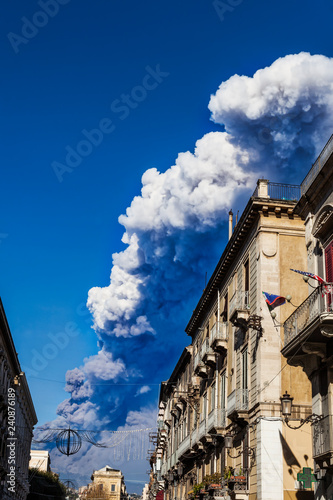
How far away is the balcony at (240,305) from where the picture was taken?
27500 millimetres

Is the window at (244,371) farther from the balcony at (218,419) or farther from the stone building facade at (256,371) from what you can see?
the balcony at (218,419)

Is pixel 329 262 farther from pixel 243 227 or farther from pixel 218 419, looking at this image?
pixel 218 419

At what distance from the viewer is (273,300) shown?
25.4 m

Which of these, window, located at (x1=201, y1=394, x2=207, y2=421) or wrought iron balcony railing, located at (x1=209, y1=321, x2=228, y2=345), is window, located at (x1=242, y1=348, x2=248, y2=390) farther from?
window, located at (x1=201, y1=394, x2=207, y2=421)

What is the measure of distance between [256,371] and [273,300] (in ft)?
9.86

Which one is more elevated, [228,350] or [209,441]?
[228,350]

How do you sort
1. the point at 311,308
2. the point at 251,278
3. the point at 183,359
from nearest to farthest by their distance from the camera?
1. the point at 311,308
2. the point at 251,278
3. the point at 183,359

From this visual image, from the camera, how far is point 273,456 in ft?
77.5

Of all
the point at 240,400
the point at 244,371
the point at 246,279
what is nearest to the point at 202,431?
the point at 244,371

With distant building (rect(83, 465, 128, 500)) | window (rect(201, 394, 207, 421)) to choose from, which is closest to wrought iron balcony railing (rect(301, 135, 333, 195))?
window (rect(201, 394, 207, 421))

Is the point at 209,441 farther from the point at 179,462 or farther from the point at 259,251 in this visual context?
the point at 179,462

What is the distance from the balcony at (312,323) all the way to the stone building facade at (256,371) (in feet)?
18.7

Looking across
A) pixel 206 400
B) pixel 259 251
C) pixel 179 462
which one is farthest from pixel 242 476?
pixel 179 462

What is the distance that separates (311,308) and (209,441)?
1694cm
